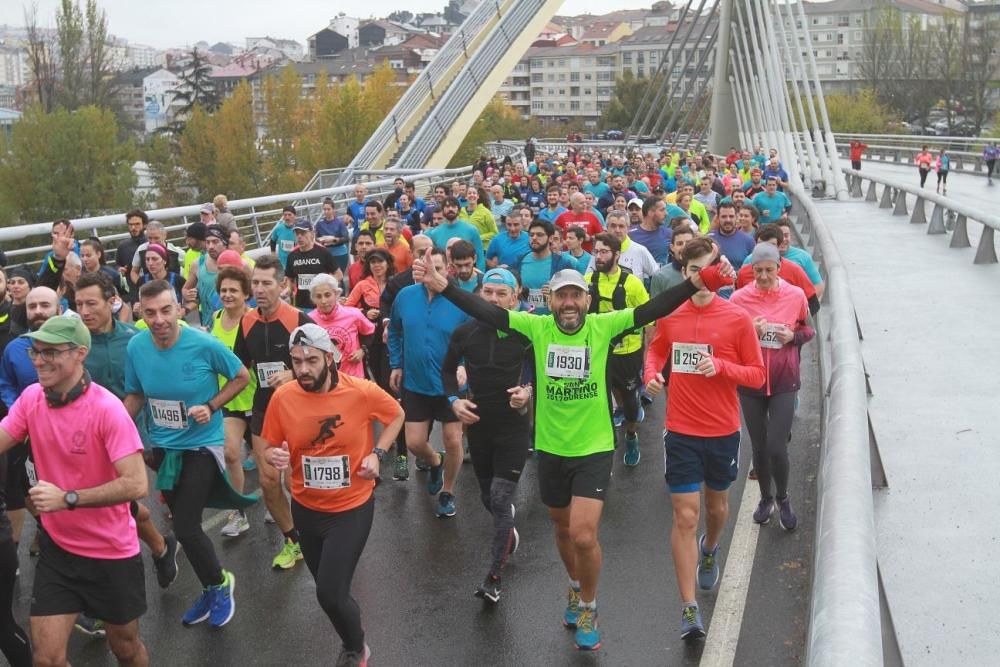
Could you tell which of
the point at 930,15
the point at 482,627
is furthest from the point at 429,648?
the point at 930,15

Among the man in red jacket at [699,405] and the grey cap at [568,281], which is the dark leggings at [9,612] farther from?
the man in red jacket at [699,405]

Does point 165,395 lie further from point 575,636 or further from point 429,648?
point 575,636

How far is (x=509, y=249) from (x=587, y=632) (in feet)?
22.3

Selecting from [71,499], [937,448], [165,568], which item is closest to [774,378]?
[937,448]

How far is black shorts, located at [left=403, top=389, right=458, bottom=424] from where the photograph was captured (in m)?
8.54

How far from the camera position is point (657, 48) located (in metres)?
160

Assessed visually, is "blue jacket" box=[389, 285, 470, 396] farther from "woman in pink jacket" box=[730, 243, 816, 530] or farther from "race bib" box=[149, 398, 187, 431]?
"race bib" box=[149, 398, 187, 431]

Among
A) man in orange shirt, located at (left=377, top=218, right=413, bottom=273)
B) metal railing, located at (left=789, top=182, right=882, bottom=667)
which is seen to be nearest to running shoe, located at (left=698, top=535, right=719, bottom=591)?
metal railing, located at (left=789, top=182, right=882, bottom=667)

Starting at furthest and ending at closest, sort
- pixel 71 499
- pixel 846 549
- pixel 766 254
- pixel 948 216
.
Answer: pixel 948 216, pixel 766 254, pixel 71 499, pixel 846 549

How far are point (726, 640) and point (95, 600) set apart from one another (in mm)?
3188

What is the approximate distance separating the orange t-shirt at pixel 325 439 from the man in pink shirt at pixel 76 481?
90 cm

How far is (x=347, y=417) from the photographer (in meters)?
5.81

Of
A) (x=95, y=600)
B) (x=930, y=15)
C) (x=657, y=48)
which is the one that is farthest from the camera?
→ (x=657, y=48)

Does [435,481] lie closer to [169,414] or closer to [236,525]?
[236,525]
